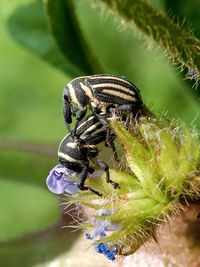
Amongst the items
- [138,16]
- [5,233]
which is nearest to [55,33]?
[138,16]

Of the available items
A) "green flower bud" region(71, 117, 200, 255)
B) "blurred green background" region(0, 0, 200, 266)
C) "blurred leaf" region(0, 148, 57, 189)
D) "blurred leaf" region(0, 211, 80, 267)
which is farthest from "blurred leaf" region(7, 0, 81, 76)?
"green flower bud" region(71, 117, 200, 255)

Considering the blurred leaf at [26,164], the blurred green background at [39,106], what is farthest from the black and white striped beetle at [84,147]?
the blurred leaf at [26,164]

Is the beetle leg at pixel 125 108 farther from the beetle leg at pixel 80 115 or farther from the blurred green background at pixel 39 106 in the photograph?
the blurred green background at pixel 39 106

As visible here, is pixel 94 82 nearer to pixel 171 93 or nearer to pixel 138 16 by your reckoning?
pixel 138 16

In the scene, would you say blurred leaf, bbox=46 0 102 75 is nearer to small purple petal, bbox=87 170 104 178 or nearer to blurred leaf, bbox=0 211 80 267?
blurred leaf, bbox=0 211 80 267

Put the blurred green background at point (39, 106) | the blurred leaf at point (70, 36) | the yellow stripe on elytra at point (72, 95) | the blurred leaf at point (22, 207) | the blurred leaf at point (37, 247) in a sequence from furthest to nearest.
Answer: the blurred leaf at point (22, 207) < the blurred green background at point (39, 106) < the blurred leaf at point (37, 247) < the blurred leaf at point (70, 36) < the yellow stripe on elytra at point (72, 95)

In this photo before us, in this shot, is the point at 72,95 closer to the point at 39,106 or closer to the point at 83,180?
the point at 83,180
